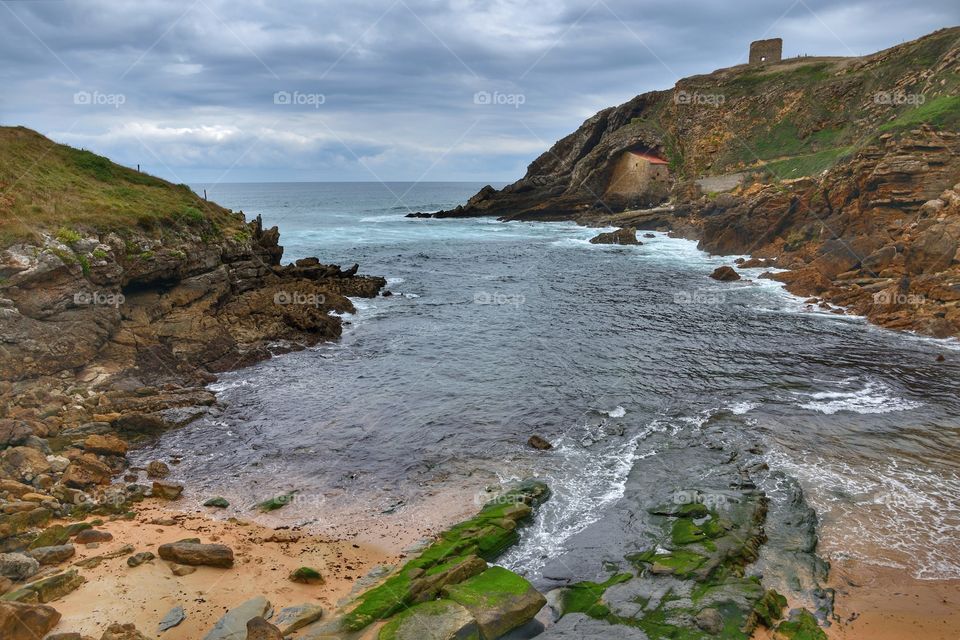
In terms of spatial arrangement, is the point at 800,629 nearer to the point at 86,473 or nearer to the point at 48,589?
the point at 48,589

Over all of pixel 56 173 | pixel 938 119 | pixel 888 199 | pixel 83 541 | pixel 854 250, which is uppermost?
pixel 938 119

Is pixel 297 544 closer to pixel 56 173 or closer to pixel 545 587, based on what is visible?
pixel 545 587

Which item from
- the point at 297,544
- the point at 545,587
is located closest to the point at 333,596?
the point at 297,544

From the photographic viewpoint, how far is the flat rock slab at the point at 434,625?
9844 millimetres

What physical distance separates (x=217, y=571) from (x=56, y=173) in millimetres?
23664

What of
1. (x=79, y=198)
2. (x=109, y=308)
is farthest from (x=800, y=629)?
(x=79, y=198)

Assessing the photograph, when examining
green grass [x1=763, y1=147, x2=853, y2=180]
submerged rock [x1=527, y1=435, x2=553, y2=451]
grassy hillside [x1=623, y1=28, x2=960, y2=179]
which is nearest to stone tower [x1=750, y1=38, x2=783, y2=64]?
grassy hillside [x1=623, y1=28, x2=960, y2=179]

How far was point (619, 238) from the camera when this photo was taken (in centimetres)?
6644

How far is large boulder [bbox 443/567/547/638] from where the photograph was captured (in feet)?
34.3

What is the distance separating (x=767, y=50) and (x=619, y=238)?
4804 cm

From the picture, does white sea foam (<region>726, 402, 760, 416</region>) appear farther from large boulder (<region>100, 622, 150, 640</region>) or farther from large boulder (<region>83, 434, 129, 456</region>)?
large boulder (<region>83, 434, 129, 456</region>)

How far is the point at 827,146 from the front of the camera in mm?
65688

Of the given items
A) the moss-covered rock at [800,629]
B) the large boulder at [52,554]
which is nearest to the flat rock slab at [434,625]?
the moss-covered rock at [800,629]

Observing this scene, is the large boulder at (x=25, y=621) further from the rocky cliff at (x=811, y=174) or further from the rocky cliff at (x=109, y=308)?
the rocky cliff at (x=811, y=174)
